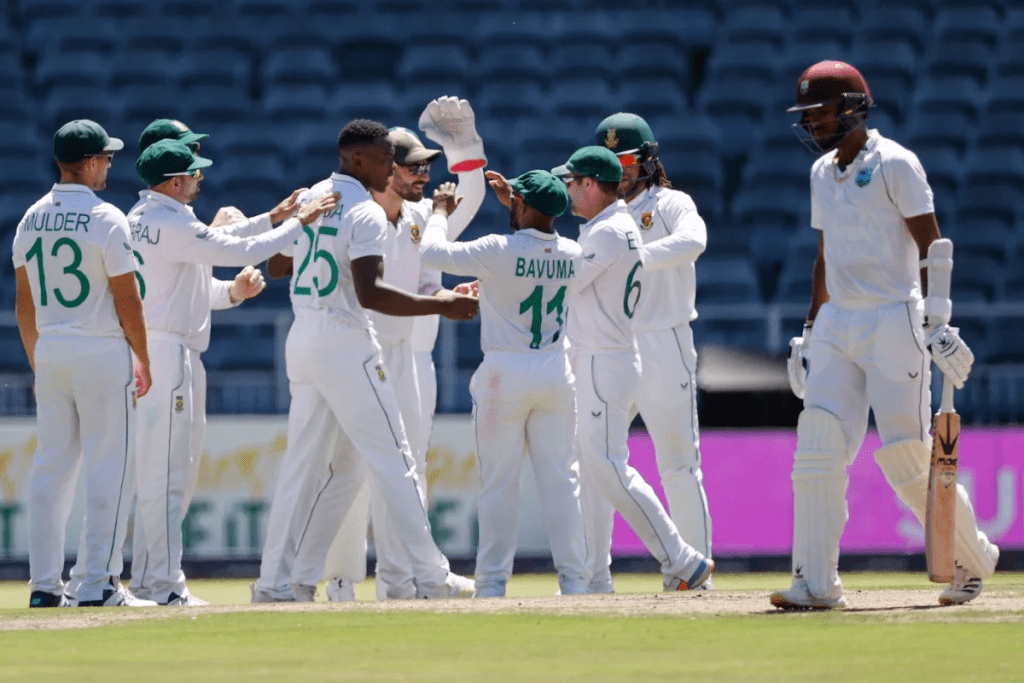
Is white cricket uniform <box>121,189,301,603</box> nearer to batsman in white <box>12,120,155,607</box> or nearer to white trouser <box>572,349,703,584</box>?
batsman in white <box>12,120,155,607</box>

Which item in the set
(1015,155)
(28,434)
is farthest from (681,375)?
(1015,155)

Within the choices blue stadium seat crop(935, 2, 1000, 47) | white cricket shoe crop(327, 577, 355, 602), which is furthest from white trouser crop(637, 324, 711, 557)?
blue stadium seat crop(935, 2, 1000, 47)

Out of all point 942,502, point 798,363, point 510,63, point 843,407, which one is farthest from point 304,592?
point 510,63

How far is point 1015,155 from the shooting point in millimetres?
17891

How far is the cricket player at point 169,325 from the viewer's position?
28.1 ft

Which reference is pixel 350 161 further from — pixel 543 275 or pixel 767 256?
pixel 767 256

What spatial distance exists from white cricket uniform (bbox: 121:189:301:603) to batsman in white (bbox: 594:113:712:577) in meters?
2.10

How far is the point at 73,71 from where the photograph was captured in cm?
1905

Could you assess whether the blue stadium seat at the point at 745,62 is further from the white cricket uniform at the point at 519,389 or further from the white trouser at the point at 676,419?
the white cricket uniform at the point at 519,389

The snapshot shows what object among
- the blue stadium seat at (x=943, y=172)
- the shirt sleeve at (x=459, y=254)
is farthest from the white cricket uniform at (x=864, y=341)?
the blue stadium seat at (x=943, y=172)

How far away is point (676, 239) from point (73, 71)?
37.4ft

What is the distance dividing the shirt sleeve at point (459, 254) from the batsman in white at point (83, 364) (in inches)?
53.5

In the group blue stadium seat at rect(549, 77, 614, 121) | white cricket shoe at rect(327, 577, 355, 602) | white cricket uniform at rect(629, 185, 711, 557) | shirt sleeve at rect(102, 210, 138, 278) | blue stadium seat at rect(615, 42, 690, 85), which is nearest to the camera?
shirt sleeve at rect(102, 210, 138, 278)

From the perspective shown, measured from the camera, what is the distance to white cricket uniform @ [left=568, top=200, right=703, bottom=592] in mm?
8898
